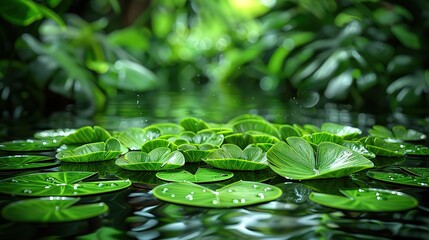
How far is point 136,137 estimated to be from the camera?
3.67 feet

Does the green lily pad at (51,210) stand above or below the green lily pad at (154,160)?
below

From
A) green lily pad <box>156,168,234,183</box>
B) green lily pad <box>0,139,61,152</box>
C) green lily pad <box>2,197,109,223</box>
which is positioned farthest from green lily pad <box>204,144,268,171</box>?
green lily pad <box>0,139,61,152</box>

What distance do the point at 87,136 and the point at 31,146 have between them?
0.14m

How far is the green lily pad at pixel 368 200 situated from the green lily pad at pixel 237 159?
0.17 m

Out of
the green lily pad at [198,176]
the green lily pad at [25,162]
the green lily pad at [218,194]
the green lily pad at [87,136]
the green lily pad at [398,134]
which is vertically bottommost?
the green lily pad at [218,194]

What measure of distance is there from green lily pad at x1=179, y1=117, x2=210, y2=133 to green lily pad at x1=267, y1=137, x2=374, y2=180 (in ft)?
1.18

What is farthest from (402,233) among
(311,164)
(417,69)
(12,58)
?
(417,69)

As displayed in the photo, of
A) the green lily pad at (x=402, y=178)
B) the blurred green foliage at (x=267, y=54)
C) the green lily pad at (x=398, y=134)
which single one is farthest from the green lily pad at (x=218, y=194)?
the blurred green foliage at (x=267, y=54)

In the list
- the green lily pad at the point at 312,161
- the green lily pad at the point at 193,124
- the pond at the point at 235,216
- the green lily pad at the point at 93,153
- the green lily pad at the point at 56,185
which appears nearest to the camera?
the pond at the point at 235,216

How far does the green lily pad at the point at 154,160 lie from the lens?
0.86m

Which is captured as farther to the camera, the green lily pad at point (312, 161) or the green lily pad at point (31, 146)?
the green lily pad at point (31, 146)

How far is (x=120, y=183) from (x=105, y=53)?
1919 millimetres

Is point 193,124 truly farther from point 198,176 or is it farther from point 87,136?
point 198,176

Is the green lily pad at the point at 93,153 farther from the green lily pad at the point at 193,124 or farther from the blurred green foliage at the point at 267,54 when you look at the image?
the blurred green foliage at the point at 267,54
